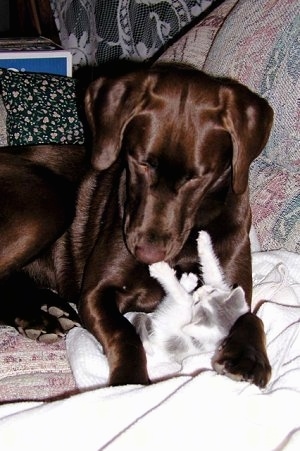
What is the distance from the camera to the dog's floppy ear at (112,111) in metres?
1.84

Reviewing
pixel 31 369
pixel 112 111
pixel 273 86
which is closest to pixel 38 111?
pixel 112 111

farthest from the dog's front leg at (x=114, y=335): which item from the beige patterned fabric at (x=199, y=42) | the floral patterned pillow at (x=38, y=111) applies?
the beige patterned fabric at (x=199, y=42)

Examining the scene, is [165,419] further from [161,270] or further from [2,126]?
[2,126]

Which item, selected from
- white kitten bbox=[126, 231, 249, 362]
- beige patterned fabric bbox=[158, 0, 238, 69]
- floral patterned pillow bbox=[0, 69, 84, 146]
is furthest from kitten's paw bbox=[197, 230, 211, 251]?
floral patterned pillow bbox=[0, 69, 84, 146]

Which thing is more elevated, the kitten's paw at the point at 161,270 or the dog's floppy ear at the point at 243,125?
the dog's floppy ear at the point at 243,125

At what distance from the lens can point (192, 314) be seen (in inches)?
69.1

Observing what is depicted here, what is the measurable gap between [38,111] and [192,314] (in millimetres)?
1241

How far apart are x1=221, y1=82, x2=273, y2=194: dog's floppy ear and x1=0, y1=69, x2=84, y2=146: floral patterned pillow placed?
1.04 metres

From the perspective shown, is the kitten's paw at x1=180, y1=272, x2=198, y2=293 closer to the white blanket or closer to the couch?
the couch

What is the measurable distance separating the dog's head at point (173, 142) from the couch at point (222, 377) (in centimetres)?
30

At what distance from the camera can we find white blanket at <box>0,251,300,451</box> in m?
1.19

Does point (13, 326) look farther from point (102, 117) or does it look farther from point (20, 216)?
point (102, 117)

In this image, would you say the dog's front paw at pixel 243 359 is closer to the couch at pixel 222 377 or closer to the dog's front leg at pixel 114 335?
the couch at pixel 222 377

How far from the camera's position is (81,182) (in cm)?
241
